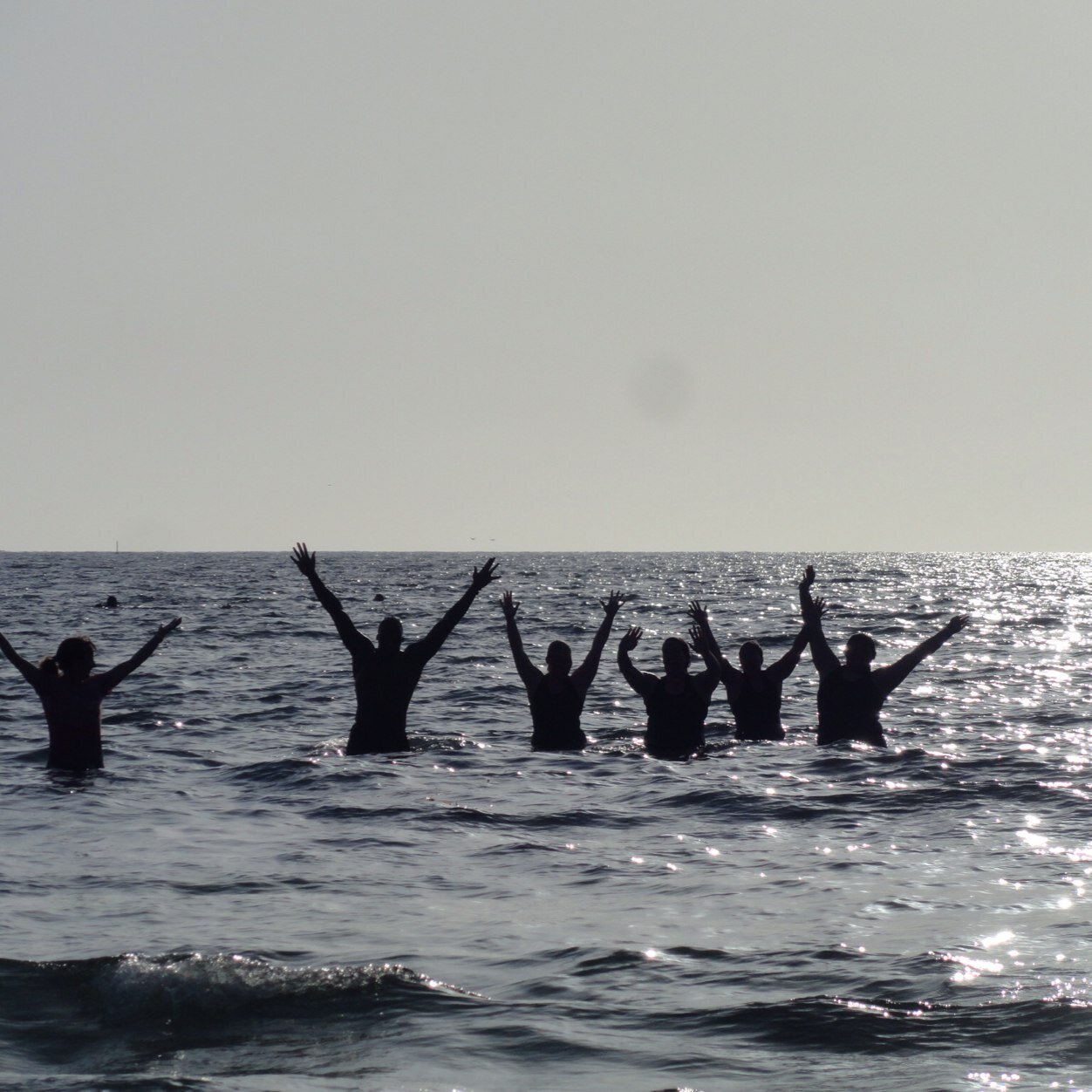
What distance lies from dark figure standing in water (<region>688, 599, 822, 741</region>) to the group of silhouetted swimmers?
0.04 feet

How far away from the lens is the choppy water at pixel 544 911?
585 cm

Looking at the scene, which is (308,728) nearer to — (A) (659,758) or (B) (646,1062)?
(A) (659,758)

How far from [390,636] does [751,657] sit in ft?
12.4

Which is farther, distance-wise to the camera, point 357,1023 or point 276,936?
point 276,936

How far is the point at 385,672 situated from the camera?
13.1 meters

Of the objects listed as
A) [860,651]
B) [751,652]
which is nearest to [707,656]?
[751,652]

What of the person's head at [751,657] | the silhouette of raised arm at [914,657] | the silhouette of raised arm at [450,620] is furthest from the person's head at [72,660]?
the silhouette of raised arm at [914,657]

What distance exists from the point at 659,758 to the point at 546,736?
4.22 feet

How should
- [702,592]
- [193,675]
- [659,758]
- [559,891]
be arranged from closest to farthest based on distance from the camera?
[559,891], [659,758], [193,675], [702,592]

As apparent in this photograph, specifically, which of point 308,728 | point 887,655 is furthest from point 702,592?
point 308,728

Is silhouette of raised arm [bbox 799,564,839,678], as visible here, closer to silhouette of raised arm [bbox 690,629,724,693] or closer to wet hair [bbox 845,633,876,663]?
wet hair [bbox 845,633,876,663]

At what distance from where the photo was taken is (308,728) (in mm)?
17750

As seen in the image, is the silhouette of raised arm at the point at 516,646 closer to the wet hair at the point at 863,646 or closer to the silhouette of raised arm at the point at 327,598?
the silhouette of raised arm at the point at 327,598

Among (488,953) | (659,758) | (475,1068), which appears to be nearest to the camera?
(475,1068)
